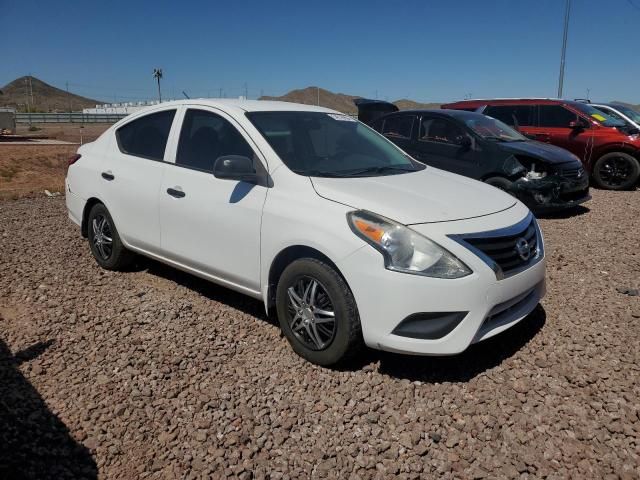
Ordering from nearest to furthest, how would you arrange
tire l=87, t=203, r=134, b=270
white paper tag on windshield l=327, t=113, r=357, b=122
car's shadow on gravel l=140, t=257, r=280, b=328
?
1. car's shadow on gravel l=140, t=257, r=280, b=328
2. white paper tag on windshield l=327, t=113, r=357, b=122
3. tire l=87, t=203, r=134, b=270

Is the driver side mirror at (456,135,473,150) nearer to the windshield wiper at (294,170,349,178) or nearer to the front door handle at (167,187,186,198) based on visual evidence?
the windshield wiper at (294,170,349,178)

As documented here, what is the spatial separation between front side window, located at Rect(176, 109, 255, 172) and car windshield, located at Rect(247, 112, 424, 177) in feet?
0.63

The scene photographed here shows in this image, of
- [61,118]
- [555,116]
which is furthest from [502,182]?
[61,118]

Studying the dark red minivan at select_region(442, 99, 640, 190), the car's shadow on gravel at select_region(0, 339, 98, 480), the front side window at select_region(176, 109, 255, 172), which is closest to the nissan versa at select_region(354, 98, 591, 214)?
the dark red minivan at select_region(442, 99, 640, 190)

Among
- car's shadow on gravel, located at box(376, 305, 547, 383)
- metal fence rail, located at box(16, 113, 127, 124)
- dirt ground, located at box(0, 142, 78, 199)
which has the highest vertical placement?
metal fence rail, located at box(16, 113, 127, 124)

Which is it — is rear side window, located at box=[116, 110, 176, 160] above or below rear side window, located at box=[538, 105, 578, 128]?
below

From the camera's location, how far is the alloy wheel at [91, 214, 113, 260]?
199 inches

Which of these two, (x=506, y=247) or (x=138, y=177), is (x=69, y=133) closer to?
(x=138, y=177)

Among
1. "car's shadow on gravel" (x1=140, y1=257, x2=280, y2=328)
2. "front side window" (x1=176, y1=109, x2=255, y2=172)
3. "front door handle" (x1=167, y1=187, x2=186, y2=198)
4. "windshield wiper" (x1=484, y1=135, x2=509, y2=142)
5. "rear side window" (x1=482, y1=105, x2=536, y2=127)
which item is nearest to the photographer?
"front side window" (x1=176, y1=109, x2=255, y2=172)

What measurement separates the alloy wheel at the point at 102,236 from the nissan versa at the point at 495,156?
494 cm

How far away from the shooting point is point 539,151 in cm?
774

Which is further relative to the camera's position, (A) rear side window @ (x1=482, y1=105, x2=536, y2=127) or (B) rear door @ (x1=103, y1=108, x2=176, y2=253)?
(A) rear side window @ (x1=482, y1=105, x2=536, y2=127)

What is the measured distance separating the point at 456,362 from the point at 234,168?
1.98 m

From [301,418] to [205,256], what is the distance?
5.09 ft
